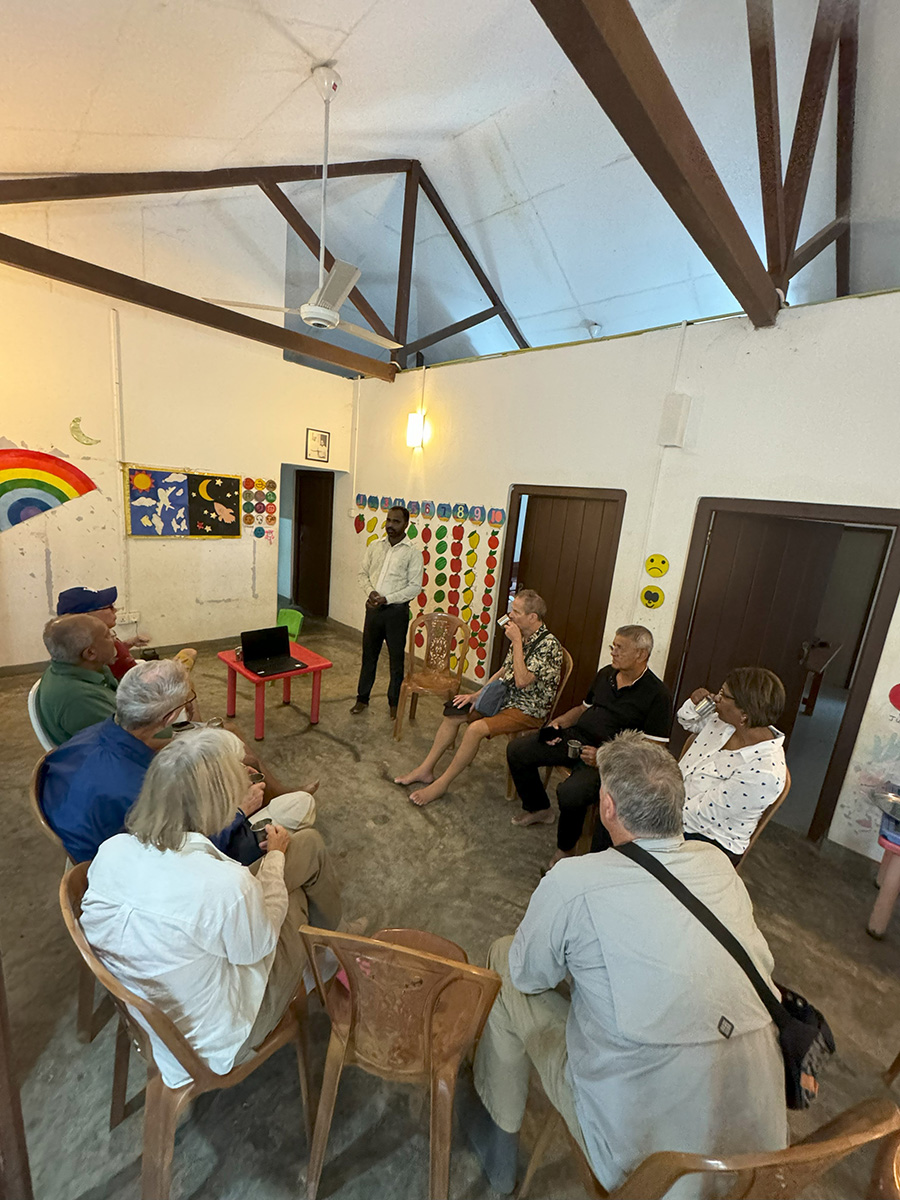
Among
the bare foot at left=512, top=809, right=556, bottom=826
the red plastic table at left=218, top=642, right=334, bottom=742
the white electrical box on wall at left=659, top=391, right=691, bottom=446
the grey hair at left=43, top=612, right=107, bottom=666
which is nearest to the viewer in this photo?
the grey hair at left=43, top=612, right=107, bottom=666

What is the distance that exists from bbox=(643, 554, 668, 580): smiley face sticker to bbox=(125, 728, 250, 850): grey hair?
2.83m

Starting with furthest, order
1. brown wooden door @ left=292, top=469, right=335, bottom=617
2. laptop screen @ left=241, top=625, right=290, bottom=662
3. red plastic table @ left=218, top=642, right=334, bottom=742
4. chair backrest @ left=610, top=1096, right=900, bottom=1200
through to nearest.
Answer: brown wooden door @ left=292, top=469, right=335, bottom=617, laptop screen @ left=241, top=625, right=290, bottom=662, red plastic table @ left=218, top=642, right=334, bottom=742, chair backrest @ left=610, top=1096, right=900, bottom=1200

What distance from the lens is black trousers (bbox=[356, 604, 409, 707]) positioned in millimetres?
3766

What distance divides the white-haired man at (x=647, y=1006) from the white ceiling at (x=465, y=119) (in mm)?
3307

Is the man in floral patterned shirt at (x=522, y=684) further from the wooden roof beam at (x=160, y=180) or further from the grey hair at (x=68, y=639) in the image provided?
the wooden roof beam at (x=160, y=180)

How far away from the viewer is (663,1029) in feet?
3.08

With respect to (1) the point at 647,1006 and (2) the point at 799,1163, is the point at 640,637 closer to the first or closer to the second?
(1) the point at 647,1006

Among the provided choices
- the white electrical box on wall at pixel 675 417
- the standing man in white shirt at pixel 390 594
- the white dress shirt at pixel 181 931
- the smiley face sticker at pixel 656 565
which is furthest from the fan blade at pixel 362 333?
the white dress shirt at pixel 181 931

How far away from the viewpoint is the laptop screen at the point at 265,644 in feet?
10.7

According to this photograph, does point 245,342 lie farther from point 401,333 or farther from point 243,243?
point 401,333

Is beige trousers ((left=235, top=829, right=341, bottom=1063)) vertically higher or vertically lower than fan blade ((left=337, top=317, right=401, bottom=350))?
lower

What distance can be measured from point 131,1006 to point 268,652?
8.33 ft

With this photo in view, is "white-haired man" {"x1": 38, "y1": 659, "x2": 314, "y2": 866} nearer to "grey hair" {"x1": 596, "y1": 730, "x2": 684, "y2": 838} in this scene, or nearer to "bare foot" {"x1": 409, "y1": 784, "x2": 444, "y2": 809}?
"grey hair" {"x1": 596, "y1": 730, "x2": 684, "y2": 838}

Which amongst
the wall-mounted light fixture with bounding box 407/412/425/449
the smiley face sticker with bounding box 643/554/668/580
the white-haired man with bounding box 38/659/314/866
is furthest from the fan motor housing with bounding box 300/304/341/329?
the smiley face sticker with bounding box 643/554/668/580
